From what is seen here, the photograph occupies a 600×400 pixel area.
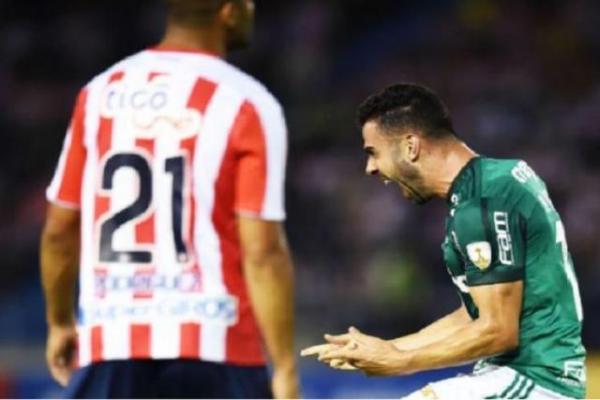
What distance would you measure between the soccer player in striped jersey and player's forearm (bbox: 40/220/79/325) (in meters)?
0.13

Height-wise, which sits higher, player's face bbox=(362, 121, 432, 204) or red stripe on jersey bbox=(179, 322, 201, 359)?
player's face bbox=(362, 121, 432, 204)

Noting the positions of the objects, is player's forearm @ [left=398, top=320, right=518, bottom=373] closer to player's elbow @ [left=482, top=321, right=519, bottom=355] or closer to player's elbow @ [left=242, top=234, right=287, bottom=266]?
player's elbow @ [left=482, top=321, right=519, bottom=355]

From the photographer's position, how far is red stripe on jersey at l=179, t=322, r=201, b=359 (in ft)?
13.4

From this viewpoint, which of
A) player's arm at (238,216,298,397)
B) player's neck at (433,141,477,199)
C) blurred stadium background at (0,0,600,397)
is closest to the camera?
player's arm at (238,216,298,397)

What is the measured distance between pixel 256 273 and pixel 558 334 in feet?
3.38

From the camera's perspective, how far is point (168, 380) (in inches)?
163

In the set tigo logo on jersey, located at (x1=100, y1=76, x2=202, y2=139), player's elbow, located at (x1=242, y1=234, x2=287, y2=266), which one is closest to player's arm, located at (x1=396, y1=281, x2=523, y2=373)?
player's elbow, located at (x1=242, y1=234, x2=287, y2=266)

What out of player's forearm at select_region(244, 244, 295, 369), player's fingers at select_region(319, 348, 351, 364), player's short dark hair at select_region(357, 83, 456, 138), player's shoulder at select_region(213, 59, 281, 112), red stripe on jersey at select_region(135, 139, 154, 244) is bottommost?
player's fingers at select_region(319, 348, 351, 364)

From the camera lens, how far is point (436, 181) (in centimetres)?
471

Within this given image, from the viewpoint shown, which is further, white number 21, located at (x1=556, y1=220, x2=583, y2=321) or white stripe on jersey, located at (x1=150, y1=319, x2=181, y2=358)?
white number 21, located at (x1=556, y1=220, x2=583, y2=321)

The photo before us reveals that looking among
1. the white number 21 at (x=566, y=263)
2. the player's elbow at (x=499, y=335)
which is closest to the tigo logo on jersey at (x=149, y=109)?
the player's elbow at (x=499, y=335)

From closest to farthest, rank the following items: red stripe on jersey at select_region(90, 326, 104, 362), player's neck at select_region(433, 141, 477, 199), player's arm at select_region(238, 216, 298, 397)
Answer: player's arm at select_region(238, 216, 298, 397)
red stripe on jersey at select_region(90, 326, 104, 362)
player's neck at select_region(433, 141, 477, 199)

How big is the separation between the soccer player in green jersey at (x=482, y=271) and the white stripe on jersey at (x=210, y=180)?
40 centimetres

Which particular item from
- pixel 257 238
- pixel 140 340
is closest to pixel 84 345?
pixel 140 340
